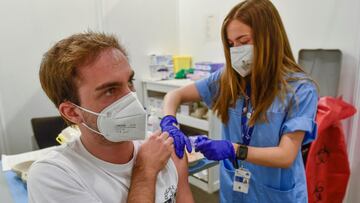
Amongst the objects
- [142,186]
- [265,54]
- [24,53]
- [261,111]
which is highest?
[265,54]

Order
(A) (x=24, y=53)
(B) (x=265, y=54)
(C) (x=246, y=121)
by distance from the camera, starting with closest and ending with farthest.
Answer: (B) (x=265, y=54) < (C) (x=246, y=121) < (A) (x=24, y=53)

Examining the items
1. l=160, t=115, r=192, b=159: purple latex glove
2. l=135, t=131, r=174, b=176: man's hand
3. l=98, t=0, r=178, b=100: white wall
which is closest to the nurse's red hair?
l=160, t=115, r=192, b=159: purple latex glove

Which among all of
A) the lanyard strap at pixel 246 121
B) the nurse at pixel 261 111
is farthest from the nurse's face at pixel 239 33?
the lanyard strap at pixel 246 121

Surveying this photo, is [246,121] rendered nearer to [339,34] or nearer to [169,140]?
[169,140]

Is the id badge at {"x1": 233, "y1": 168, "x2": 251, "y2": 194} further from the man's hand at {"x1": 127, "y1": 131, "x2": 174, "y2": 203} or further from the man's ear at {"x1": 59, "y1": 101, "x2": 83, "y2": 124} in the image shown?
the man's ear at {"x1": 59, "y1": 101, "x2": 83, "y2": 124}

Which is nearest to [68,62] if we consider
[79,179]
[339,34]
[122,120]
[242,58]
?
[122,120]

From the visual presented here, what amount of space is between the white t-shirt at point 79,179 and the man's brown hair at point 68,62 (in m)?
0.18

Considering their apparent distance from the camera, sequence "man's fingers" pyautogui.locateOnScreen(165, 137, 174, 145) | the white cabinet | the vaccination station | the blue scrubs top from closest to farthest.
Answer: the vaccination station < "man's fingers" pyautogui.locateOnScreen(165, 137, 174, 145) < the blue scrubs top < the white cabinet

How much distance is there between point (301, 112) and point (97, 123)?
0.83m

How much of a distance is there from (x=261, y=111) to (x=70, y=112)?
79cm

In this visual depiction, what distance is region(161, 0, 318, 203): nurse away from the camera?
1135 mm

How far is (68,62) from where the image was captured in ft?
2.82

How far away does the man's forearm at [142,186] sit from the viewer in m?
0.87

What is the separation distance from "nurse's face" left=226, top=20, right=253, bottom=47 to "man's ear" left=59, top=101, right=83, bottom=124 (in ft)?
2.46
